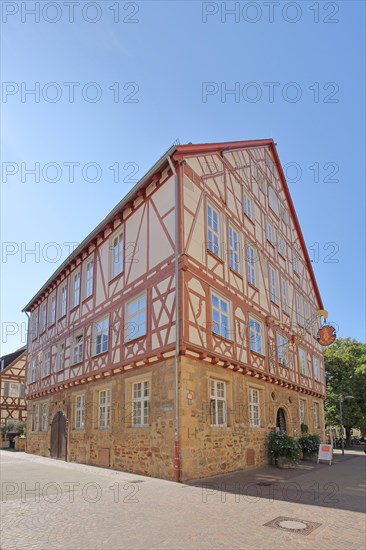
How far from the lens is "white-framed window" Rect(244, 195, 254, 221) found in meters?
17.7

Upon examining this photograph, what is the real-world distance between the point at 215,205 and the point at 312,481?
8604 millimetres

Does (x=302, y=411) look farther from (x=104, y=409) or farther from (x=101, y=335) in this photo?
(x=101, y=335)

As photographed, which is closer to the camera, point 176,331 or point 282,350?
point 176,331

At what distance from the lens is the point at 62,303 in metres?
20.8

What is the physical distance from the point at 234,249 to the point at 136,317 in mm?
4349

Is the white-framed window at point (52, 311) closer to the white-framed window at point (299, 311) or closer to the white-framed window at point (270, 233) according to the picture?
the white-framed window at point (270, 233)

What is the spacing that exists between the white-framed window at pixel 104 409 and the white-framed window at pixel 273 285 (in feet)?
25.7

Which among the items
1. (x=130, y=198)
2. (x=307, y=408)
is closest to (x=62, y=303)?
(x=130, y=198)

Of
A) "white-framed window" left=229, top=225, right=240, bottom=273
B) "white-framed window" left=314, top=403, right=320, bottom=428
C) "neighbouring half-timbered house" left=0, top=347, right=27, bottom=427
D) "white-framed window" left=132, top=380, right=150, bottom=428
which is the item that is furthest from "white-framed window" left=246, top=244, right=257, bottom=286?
"neighbouring half-timbered house" left=0, top=347, right=27, bottom=427

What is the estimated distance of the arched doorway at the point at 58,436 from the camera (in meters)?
18.2

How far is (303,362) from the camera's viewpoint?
22.3m

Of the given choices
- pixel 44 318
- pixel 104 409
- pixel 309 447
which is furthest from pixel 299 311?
pixel 44 318

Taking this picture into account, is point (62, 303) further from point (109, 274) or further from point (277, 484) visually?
point (277, 484)

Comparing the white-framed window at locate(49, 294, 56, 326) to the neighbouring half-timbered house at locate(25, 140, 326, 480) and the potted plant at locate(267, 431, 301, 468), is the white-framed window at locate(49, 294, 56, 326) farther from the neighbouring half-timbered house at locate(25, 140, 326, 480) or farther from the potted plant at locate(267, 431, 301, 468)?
the potted plant at locate(267, 431, 301, 468)
